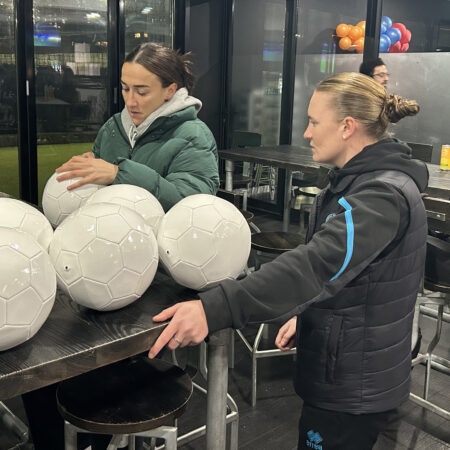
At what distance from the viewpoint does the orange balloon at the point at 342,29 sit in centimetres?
554

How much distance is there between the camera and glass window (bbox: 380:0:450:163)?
4.77m

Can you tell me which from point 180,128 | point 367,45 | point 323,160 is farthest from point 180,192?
point 367,45

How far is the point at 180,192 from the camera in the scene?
167 cm

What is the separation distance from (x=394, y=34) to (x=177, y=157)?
405 cm

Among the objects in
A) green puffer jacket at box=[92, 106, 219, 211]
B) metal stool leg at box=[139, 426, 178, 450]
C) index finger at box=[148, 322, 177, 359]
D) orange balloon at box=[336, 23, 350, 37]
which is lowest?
metal stool leg at box=[139, 426, 178, 450]

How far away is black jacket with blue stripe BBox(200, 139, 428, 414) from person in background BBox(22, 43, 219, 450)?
49 cm

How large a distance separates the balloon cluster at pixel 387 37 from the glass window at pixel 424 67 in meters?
0.04

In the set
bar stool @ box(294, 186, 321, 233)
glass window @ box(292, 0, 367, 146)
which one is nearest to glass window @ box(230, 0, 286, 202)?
glass window @ box(292, 0, 367, 146)

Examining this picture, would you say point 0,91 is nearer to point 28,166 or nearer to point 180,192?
point 28,166

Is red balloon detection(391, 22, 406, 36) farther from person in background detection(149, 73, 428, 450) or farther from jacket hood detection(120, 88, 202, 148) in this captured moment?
person in background detection(149, 73, 428, 450)

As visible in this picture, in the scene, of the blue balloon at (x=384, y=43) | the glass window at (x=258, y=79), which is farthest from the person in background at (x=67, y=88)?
the blue balloon at (x=384, y=43)

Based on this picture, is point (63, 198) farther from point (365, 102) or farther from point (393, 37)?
point (393, 37)

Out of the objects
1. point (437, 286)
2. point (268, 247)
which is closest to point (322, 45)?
point (268, 247)

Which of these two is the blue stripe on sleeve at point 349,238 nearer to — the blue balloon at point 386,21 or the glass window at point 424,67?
the glass window at point 424,67
